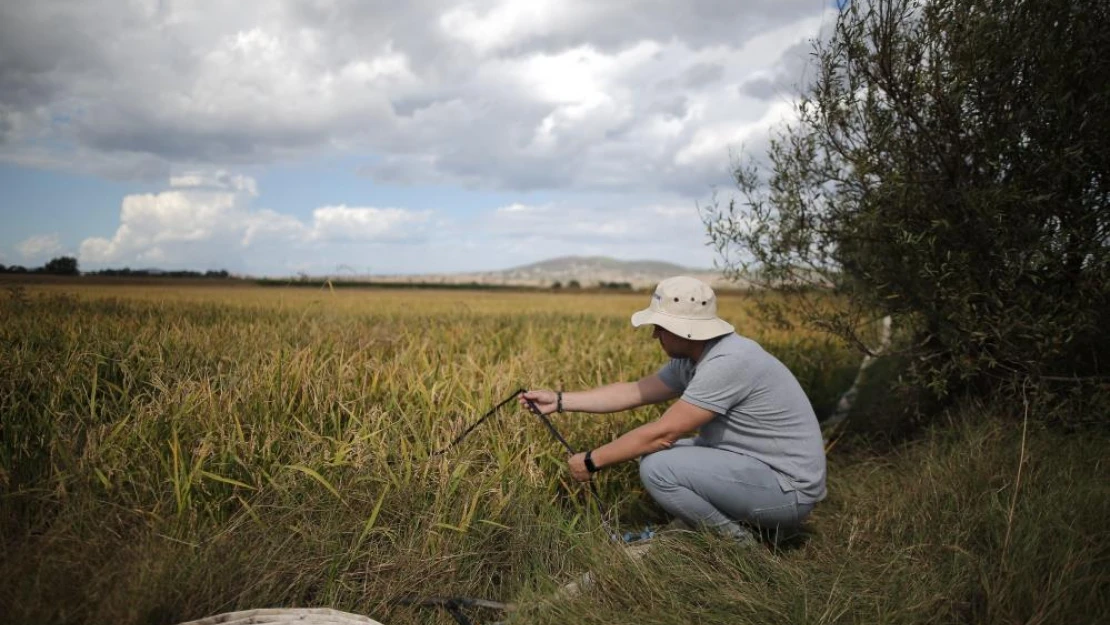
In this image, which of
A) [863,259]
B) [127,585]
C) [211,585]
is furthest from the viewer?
[863,259]

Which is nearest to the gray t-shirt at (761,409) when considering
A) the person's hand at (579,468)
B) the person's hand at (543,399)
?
the person's hand at (579,468)

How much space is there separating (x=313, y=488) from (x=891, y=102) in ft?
18.5

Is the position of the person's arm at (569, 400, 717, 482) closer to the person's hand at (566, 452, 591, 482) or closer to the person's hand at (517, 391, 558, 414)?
the person's hand at (566, 452, 591, 482)

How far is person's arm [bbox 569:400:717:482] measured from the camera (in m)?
3.86

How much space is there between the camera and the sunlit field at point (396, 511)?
3.11 m

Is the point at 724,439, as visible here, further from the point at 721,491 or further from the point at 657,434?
the point at 657,434

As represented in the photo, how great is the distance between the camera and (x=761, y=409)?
3.98 m

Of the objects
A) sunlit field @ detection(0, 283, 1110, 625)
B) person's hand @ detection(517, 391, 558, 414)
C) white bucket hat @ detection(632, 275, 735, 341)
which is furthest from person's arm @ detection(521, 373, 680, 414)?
white bucket hat @ detection(632, 275, 735, 341)

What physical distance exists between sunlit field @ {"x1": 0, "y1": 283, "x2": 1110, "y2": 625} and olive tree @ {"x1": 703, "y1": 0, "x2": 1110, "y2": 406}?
35.3 inches

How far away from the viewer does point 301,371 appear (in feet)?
16.1

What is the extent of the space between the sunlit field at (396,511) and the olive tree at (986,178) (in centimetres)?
90

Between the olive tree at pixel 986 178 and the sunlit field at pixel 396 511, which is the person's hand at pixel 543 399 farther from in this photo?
the olive tree at pixel 986 178

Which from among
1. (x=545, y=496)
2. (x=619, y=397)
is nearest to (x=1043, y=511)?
(x=619, y=397)

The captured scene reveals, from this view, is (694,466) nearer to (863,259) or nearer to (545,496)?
(545,496)
